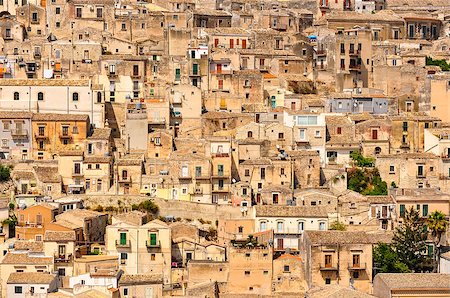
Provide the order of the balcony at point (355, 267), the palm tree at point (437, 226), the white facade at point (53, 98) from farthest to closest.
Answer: the white facade at point (53, 98), the palm tree at point (437, 226), the balcony at point (355, 267)

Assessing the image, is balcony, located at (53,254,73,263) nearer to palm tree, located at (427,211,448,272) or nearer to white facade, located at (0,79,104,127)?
white facade, located at (0,79,104,127)

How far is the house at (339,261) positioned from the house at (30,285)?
9.19 meters

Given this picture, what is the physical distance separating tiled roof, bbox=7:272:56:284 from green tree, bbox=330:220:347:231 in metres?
12.3

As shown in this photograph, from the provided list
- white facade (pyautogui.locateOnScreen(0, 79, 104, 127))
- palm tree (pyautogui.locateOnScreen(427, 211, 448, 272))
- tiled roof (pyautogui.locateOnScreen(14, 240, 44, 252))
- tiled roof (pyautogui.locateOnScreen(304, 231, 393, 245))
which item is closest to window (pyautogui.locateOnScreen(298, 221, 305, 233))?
tiled roof (pyautogui.locateOnScreen(304, 231, 393, 245))

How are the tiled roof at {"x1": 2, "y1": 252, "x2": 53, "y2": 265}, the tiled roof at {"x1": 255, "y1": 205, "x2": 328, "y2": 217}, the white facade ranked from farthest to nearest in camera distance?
the white facade → the tiled roof at {"x1": 255, "y1": 205, "x2": 328, "y2": 217} → the tiled roof at {"x1": 2, "y1": 252, "x2": 53, "y2": 265}

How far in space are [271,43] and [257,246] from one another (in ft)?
78.6

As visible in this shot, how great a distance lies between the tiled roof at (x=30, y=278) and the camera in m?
51.2

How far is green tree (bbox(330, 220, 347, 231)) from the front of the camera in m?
58.2

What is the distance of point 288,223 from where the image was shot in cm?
5647

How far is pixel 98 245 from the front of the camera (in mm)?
56094

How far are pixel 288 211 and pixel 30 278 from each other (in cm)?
1098

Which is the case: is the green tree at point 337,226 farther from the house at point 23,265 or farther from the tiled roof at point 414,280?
the house at point 23,265

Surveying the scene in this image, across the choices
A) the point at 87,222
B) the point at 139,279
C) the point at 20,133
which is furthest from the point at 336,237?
the point at 20,133

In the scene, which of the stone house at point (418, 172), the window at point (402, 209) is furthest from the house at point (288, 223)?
the stone house at point (418, 172)
